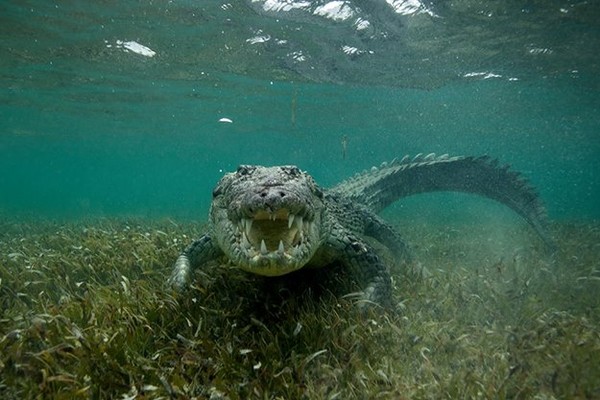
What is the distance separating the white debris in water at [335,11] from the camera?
11.9m

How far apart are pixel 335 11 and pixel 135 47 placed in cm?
758

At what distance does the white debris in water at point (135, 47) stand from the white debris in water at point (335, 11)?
22.1 ft

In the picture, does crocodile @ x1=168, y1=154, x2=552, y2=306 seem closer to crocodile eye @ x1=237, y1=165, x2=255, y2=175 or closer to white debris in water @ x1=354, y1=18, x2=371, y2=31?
crocodile eye @ x1=237, y1=165, x2=255, y2=175

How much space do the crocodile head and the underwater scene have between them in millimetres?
20

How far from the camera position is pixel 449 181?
8.38 m

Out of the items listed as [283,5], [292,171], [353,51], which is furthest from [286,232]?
[353,51]

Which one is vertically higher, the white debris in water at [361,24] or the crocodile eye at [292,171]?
the white debris in water at [361,24]

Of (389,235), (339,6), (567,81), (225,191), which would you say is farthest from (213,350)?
(567,81)

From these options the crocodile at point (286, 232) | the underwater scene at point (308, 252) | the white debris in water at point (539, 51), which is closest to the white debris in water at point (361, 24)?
the underwater scene at point (308, 252)

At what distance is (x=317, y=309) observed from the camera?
3744 millimetres

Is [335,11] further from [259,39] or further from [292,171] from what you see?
[292,171]

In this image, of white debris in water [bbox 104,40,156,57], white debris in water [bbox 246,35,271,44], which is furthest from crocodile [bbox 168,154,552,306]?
white debris in water [bbox 104,40,156,57]

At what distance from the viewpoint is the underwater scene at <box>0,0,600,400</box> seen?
2684mm

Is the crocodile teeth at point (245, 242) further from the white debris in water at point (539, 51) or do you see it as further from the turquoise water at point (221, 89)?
the white debris in water at point (539, 51)
